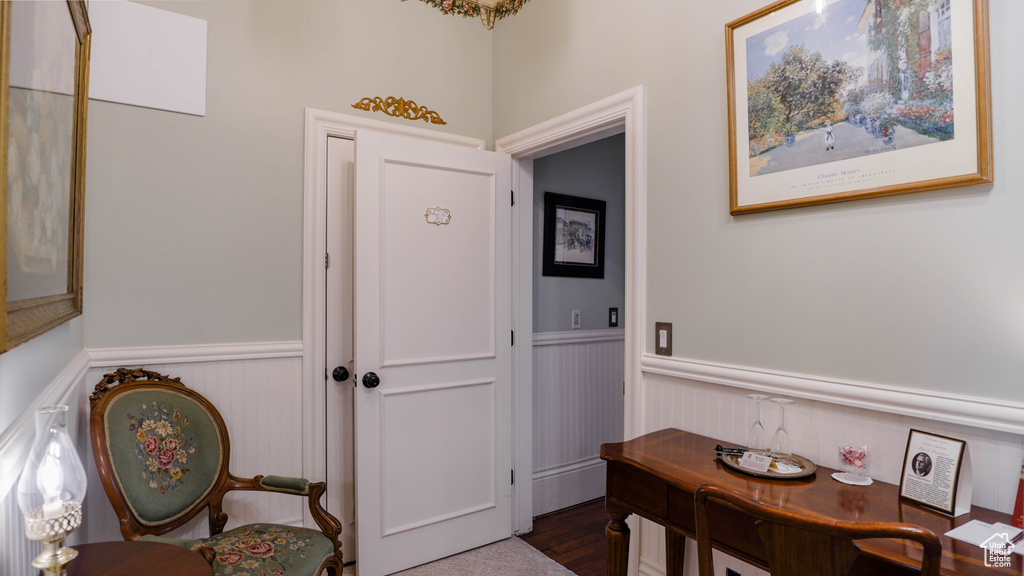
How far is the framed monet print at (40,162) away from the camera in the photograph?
0.82 meters

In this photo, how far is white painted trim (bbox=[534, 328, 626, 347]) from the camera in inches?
127

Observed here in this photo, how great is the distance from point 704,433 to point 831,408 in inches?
18.0

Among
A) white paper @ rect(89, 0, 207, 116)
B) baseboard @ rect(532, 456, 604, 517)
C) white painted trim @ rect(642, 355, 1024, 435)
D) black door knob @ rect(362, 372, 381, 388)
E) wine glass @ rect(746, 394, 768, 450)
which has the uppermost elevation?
white paper @ rect(89, 0, 207, 116)

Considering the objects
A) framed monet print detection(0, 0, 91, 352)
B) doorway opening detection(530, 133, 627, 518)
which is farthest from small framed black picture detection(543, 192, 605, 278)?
framed monet print detection(0, 0, 91, 352)

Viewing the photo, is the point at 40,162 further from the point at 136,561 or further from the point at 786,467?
the point at 786,467

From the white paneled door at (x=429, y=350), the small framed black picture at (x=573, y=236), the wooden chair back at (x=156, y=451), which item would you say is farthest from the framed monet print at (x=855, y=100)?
the wooden chair back at (x=156, y=451)

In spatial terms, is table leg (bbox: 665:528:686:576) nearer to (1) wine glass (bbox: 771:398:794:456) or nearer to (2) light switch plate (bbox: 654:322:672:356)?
(1) wine glass (bbox: 771:398:794:456)

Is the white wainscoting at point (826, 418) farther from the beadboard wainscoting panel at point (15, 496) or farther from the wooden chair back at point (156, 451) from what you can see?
the beadboard wainscoting panel at point (15, 496)

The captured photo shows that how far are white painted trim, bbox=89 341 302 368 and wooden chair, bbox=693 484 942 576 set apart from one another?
80.2 inches

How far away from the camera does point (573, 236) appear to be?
337cm

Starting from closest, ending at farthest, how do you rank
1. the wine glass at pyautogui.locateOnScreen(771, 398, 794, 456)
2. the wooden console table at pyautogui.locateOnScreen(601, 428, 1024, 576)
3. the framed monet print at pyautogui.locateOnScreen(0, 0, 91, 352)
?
the framed monet print at pyautogui.locateOnScreen(0, 0, 91, 352) < the wooden console table at pyautogui.locateOnScreen(601, 428, 1024, 576) < the wine glass at pyautogui.locateOnScreen(771, 398, 794, 456)

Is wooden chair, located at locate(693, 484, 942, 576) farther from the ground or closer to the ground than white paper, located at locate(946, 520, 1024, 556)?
farther from the ground

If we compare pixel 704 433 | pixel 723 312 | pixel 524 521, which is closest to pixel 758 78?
pixel 723 312

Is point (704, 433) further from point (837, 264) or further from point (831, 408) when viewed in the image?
point (837, 264)
